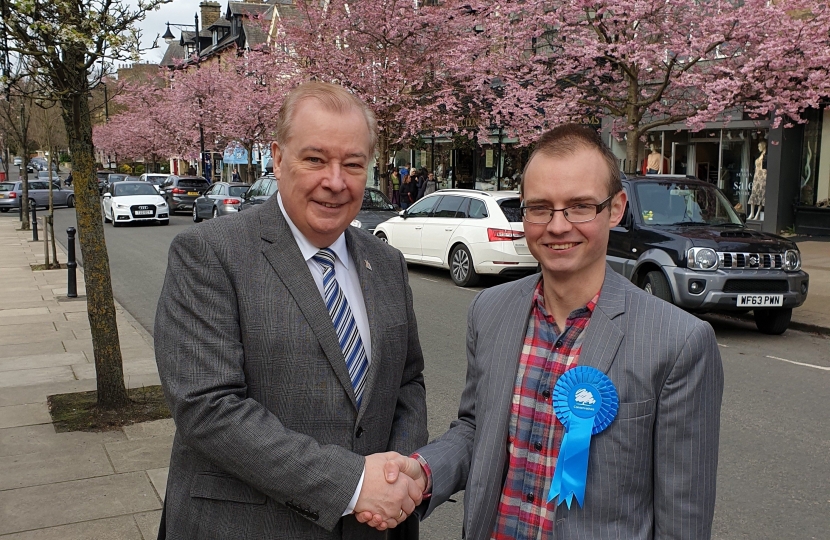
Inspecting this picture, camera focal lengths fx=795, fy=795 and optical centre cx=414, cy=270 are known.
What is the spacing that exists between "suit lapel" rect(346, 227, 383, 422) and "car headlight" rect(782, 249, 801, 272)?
8784 mm

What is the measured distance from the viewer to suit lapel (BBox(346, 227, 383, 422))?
220 cm

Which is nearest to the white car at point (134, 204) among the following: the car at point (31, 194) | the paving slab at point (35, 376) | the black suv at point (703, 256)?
the car at point (31, 194)

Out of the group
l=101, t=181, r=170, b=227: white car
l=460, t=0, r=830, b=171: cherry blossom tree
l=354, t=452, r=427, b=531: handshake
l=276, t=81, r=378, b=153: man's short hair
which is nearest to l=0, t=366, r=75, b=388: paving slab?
l=276, t=81, r=378, b=153: man's short hair

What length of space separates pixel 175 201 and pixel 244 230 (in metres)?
35.1

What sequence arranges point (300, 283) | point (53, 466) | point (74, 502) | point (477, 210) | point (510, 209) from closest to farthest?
point (300, 283)
point (74, 502)
point (53, 466)
point (510, 209)
point (477, 210)

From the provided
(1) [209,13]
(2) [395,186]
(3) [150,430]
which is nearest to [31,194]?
(2) [395,186]

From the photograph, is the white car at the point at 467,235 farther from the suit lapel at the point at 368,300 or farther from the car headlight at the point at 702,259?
the suit lapel at the point at 368,300

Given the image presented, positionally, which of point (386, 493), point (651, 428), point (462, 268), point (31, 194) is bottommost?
point (462, 268)

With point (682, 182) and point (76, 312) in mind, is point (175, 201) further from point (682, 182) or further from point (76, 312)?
point (682, 182)

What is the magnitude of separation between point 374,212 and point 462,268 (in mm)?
4737

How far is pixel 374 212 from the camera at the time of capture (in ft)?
59.7

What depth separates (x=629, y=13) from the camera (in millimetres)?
14680

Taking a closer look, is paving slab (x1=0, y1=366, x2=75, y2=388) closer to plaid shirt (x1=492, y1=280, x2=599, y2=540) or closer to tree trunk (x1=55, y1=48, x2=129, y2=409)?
tree trunk (x1=55, y1=48, x2=129, y2=409)

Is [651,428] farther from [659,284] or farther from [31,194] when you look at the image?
[31,194]
